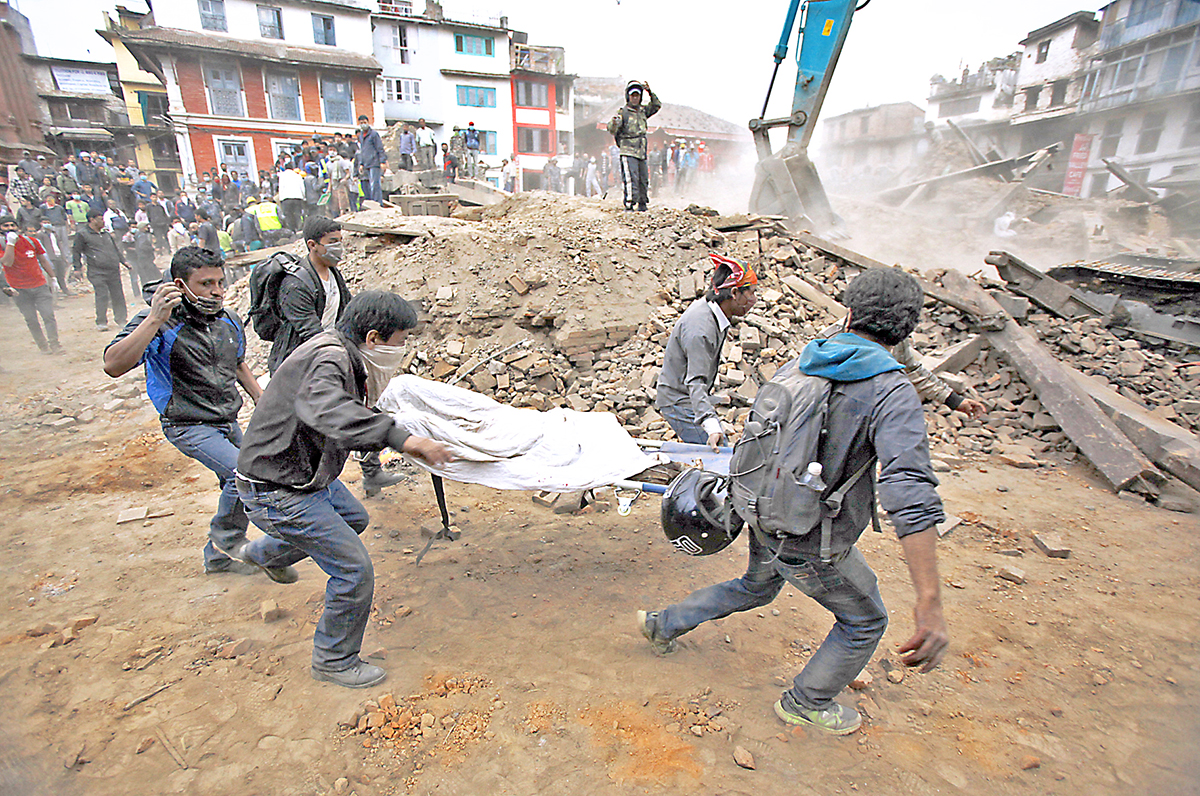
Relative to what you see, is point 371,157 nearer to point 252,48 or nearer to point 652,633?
point 652,633

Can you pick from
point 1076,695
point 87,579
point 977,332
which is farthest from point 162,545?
point 977,332

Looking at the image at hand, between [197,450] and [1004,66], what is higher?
[1004,66]

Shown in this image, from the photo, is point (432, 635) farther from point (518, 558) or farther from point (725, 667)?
point (725, 667)

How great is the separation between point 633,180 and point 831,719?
27.0ft

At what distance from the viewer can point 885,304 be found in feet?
6.40

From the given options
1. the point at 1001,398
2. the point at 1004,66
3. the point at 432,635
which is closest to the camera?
the point at 432,635

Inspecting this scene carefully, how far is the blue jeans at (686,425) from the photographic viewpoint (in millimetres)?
3895

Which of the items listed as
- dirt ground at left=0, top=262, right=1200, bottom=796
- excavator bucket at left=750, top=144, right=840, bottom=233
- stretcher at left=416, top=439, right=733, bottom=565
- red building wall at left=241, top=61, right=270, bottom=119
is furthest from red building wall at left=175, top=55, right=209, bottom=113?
stretcher at left=416, top=439, right=733, bottom=565

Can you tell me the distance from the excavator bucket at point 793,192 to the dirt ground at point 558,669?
6.84 meters

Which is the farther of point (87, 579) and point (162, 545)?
point (162, 545)

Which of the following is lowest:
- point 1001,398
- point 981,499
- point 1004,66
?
A: point 981,499

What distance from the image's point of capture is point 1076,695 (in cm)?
273

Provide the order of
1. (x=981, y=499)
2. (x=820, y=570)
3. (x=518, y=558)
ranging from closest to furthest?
(x=820, y=570)
(x=518, y=558)
(x=981, y=499)

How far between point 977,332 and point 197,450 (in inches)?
307
